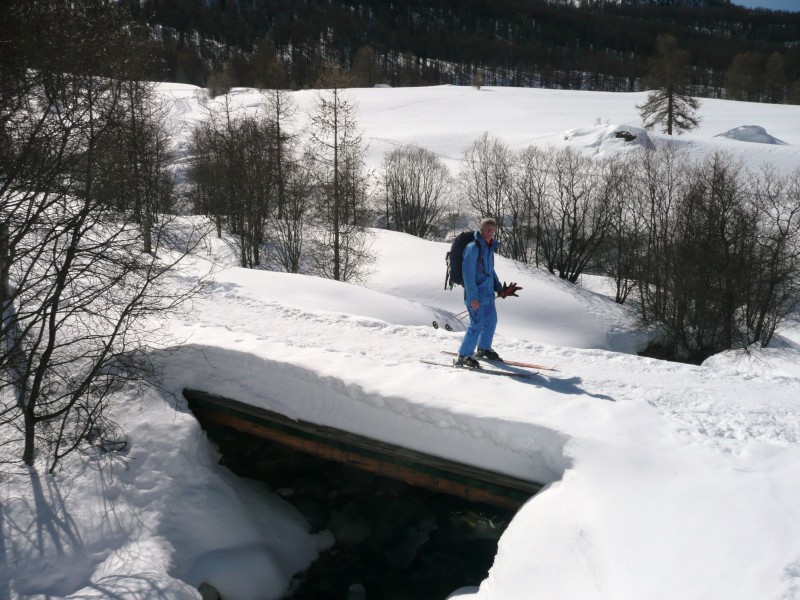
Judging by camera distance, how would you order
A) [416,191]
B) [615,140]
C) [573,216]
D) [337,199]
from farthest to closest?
[615,140], [416,191], [573,216], [337,199]

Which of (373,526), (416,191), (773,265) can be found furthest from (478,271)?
(416,191)

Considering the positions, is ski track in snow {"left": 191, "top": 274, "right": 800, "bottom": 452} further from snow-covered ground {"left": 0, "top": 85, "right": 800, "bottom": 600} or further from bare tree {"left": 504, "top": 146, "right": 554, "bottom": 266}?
bare tree {"left": 504, "top": 146, "right": 554, "bottom": 266}

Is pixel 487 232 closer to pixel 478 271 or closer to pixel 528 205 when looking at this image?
pixel 478 271

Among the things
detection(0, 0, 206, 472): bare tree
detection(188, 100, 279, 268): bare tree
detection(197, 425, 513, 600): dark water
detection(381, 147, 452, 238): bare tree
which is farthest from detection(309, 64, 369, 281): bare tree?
detection(0, 0, 206, 472): bare tree

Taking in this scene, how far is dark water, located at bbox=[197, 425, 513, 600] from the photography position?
7.44 meters

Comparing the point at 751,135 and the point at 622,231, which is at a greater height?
the point at 751,135

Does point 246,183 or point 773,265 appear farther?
point 246,183

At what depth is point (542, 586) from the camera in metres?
4.76

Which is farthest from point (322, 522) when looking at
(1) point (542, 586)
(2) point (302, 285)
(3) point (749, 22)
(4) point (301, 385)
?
(3) point (749, 22)

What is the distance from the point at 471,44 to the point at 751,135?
79.8 metres

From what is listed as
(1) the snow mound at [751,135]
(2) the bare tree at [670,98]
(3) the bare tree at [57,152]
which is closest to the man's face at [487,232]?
(3) the bare tree at [57,152]

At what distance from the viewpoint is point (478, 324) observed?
26.1ft

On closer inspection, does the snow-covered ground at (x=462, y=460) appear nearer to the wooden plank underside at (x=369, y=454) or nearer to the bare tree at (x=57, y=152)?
the wooden plank underside at (x=369, y=454)

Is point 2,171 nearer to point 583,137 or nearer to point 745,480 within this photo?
point 745,480
